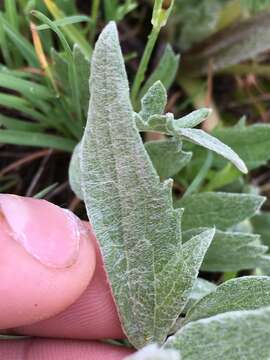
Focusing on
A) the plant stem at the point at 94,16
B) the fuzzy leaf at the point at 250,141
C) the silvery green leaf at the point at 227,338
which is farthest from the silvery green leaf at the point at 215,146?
the plant stem at the point at 94,16

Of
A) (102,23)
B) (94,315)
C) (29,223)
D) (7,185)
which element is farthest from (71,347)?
(102,23)

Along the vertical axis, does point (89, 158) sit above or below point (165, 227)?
above

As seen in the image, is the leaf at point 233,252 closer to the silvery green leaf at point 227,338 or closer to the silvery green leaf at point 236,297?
the silvery green leaf at point 236,297

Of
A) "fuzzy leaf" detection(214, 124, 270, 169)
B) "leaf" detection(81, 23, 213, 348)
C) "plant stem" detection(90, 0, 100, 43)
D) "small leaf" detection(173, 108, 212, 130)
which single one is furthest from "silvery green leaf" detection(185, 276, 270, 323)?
"plant stem" detection(90, 0, 100, 43)

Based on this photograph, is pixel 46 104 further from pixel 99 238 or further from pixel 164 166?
pixel 99 238

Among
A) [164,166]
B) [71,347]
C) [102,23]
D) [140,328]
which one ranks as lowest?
[71,347]

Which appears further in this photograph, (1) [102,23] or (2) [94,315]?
(1) [102,23]

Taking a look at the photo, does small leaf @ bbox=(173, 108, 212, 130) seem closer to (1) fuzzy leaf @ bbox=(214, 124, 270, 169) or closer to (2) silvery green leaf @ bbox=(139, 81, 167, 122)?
(2) silvery green leaf @ bbox=(139, 81, 167, 122)
